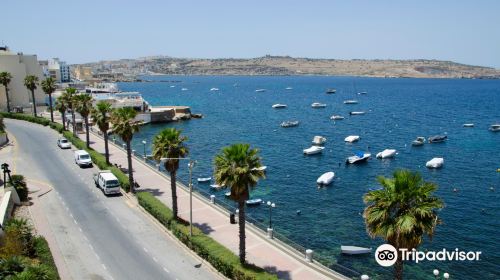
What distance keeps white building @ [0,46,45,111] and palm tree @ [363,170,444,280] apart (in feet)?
358

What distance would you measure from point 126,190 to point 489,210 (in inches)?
1771

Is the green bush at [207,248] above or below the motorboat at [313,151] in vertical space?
above

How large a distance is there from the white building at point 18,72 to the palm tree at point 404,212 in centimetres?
10901

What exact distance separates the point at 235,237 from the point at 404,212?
19.2 metres

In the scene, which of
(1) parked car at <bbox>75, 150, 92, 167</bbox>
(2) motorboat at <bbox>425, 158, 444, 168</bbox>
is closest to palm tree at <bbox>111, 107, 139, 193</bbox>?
(1) parked car at <bbox>75, 150, 92, 167</bbox>

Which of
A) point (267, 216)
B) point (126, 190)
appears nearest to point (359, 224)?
point (267, 216)

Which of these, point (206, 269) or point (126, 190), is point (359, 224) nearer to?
point (206, 269)

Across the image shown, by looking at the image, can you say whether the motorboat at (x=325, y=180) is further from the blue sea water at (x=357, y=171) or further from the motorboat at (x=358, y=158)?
the motorboat at (x=358, y=158)

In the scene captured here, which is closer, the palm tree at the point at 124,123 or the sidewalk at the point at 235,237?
the sidewalk at the point at 235,237

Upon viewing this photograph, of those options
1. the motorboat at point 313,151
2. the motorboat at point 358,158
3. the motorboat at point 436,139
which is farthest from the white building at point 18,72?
the motorboat at point 436,139

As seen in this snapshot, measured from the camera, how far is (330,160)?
84.2 m

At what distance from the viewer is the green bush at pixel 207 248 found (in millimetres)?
29891

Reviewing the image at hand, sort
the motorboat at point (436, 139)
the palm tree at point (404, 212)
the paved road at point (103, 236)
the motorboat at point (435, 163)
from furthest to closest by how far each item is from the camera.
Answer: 1. the motorboat at point (436, 139)
2. the motorboat at point (435, 163)
3. the paved road at point (103, 236)
4. the palm tree at point (404, 212)

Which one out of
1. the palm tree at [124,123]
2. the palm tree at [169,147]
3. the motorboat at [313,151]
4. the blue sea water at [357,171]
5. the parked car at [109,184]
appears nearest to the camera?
the palm tree at [169,147]
